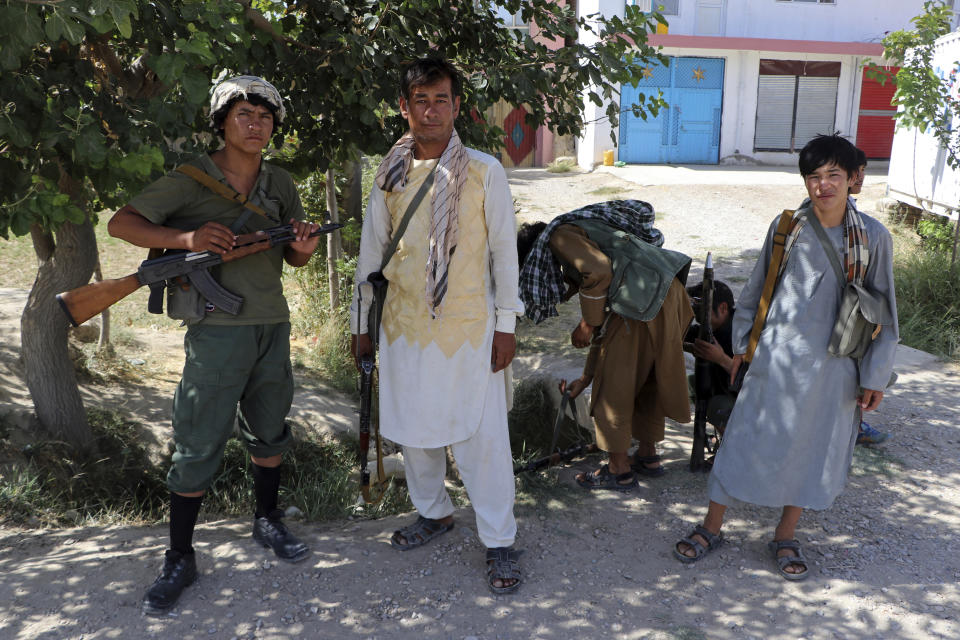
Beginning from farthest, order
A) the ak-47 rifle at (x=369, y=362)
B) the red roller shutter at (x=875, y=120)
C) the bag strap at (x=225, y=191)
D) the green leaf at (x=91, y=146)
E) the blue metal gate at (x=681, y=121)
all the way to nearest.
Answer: the red roller shutter at (x=875, y=120), the blue metal gate at (x=681, y=121), the ak-47 rifle at (x=369, y=362), the bag strap at (x=225, y=191), the green leaf at (x=91, y=146)

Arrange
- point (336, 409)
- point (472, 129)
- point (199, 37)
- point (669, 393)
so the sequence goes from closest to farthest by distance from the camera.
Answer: point (199, 37)
point (669, 393)
point (472, 129)
point (336, 409)

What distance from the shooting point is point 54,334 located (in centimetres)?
427

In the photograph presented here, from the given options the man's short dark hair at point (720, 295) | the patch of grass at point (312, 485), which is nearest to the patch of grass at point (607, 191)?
the patch of grass at point (312, 485)

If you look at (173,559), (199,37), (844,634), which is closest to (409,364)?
(173,559)

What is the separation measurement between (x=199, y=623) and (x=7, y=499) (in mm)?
1737

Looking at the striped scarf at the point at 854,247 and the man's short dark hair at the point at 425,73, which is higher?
the man's short dark hair at the point at 425,73

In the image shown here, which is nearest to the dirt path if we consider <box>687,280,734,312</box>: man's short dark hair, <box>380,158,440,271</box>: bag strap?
<box>687,280,734,312</box>: man's short dark hair

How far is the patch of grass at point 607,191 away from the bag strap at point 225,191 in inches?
423

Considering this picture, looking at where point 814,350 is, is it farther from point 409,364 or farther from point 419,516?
point 419,516

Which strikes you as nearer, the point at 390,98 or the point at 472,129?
the point at 390,98

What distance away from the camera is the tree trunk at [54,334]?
4246 millimetres

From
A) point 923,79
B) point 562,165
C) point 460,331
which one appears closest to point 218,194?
point 460,331

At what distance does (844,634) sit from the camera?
2711mm

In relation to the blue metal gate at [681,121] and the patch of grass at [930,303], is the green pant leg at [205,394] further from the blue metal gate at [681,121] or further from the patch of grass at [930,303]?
the blue metal gate at [681,121]
